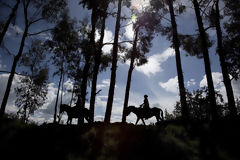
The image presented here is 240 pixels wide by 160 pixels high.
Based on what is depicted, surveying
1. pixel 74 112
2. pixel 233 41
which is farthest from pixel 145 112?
pixel 233 41

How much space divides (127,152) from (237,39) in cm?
1893

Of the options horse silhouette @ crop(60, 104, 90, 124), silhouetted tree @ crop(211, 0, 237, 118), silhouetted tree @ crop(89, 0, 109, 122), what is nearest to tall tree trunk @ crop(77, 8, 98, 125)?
horse silhouette @ crop(60, 104, 90, 124)

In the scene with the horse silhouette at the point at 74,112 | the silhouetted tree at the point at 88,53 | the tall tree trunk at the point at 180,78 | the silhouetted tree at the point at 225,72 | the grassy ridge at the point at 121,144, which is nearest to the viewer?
the grassy ridge at the point at 121,144

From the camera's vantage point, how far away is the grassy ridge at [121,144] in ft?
13.3

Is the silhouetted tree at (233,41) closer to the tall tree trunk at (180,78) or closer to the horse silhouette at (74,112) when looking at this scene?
the tall tree trunk at (180,78)

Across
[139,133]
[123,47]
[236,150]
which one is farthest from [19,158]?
[123,47]

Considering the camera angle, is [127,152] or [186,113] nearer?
[127,152]

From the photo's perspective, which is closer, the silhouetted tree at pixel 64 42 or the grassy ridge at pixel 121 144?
the grassy ridge at pixel 121 144

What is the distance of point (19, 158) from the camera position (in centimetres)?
388

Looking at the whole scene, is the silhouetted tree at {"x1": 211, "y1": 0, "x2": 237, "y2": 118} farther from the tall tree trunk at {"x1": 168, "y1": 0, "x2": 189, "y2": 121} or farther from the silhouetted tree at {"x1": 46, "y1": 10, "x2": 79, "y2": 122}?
the silhouetted tree at {"x1": 46, "y1": 10, "x2": 79, "y2": 122}

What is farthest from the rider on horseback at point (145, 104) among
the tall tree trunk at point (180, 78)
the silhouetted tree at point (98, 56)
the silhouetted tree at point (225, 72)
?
the silhouetted tree at point (225, 72)

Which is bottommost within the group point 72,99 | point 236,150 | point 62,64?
point 236,150

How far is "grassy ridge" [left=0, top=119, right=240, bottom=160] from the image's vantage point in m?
4.06

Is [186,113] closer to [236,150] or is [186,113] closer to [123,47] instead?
[236,150]
